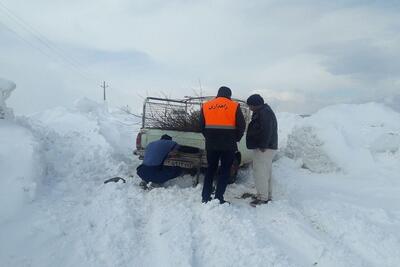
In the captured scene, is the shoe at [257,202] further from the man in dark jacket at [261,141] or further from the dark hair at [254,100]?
the dark hair at [254,100]

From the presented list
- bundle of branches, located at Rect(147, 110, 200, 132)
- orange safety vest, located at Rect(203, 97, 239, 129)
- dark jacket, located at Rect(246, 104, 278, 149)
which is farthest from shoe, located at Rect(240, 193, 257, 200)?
bundle of branches, located at Rect(147, 110, 200, 132)

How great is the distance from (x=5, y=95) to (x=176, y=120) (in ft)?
Answer: 14.0

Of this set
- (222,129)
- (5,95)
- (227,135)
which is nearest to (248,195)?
(227,135)

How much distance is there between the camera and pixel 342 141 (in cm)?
1202

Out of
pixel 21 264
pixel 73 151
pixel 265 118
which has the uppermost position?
pixel 265 118

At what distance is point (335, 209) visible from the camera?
699 centimetres

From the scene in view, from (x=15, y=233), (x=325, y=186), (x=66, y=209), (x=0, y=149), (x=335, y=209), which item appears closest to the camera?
(x=15, y=233)

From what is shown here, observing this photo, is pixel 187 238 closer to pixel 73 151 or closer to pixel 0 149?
pixel 0 149

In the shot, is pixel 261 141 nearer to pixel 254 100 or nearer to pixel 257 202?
pixel 254 100

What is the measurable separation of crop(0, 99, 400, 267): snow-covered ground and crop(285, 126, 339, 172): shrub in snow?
8.5 inches

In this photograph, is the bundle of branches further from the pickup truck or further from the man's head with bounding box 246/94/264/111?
the man's head with bounding box 246/94/264/111

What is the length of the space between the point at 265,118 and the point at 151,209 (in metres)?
2.50

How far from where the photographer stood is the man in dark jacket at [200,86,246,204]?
6969 mm

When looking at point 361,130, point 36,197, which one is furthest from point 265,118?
point 361,130
